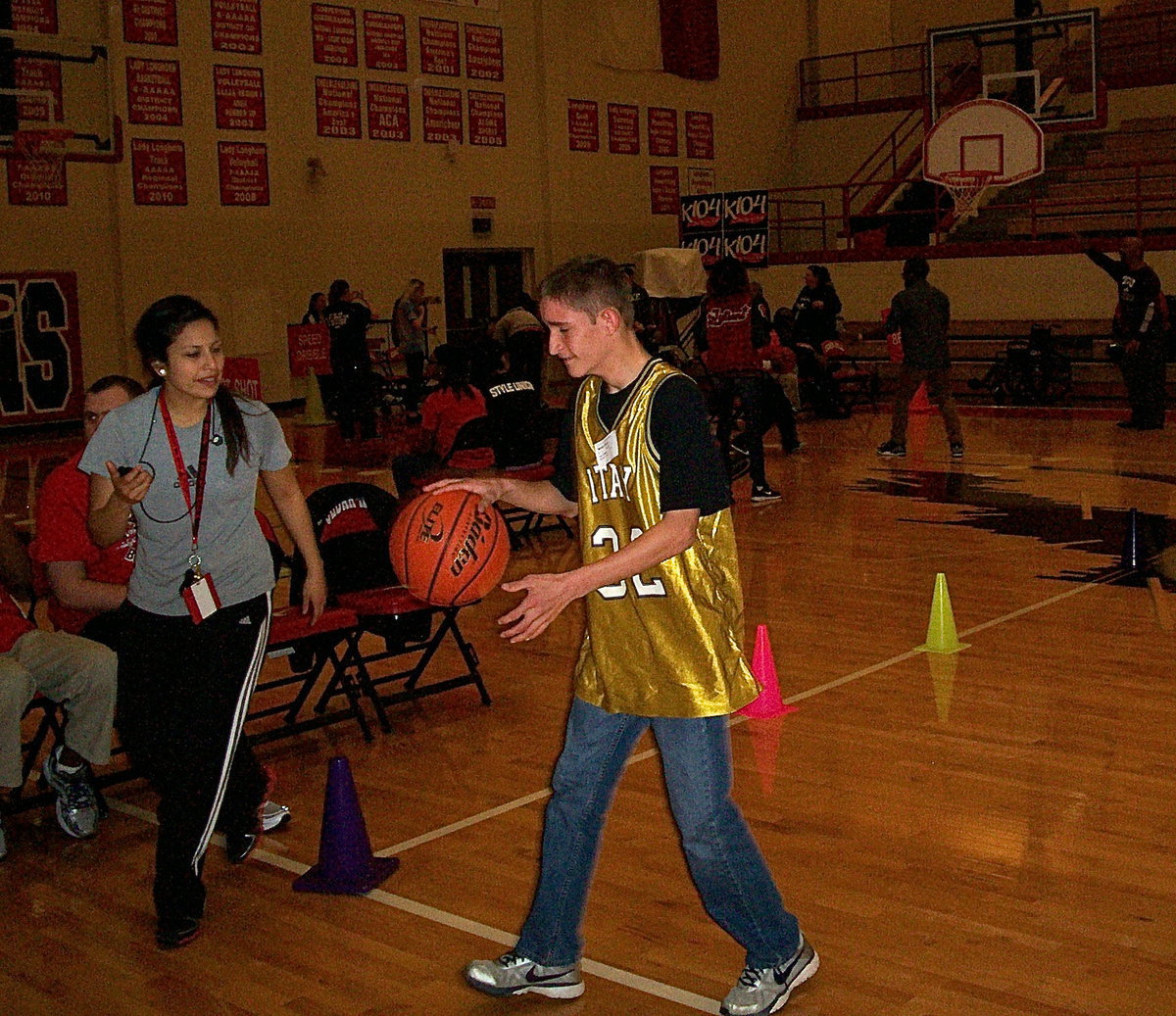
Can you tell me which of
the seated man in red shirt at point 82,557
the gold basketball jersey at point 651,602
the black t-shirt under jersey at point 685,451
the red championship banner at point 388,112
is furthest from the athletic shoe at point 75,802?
the red championship banner at point 388,112

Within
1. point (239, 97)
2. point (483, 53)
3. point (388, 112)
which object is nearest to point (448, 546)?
point (239, 97)

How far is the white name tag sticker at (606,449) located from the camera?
3.28 m

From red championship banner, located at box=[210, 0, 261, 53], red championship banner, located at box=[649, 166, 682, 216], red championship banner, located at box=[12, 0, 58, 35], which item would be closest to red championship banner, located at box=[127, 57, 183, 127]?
red championship banner, located at box=[210, 0, 261, 53]

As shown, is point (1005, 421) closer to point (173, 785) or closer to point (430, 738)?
point (430, 738)

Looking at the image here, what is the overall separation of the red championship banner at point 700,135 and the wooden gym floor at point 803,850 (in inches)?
727

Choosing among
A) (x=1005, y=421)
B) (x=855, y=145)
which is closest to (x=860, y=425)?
(x=1005, y=421)

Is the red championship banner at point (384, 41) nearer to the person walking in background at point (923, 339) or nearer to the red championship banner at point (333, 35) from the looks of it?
the red championship banner at point (333, 35)

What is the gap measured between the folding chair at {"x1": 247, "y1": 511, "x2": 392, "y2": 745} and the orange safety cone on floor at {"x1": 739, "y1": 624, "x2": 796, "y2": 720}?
1.47 meters

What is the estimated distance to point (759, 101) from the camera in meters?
26.0

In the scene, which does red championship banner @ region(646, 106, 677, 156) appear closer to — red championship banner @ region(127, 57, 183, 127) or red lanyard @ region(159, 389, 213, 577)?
red championship banner @ region(127, 57, 183, 127)

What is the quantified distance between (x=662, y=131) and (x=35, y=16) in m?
10.9

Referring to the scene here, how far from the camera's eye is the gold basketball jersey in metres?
3.25

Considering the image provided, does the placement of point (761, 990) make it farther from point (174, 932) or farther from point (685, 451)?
point (174, 932)

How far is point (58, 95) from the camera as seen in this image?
46.2 feet
